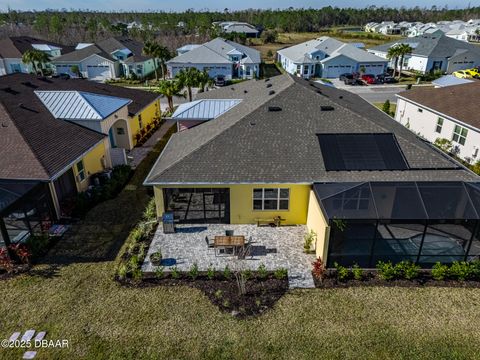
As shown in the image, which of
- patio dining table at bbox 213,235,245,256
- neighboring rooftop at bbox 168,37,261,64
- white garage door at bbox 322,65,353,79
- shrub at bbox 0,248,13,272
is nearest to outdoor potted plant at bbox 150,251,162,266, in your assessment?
patio dining table at bbox 213,235,245,256

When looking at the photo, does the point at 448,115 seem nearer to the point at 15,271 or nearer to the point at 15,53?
the point at 15,271

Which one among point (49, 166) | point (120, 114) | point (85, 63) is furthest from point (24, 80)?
point (85, 63)

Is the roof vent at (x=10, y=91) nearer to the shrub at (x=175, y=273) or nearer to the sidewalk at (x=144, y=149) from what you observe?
the sidewalk at (x=144, y=149)

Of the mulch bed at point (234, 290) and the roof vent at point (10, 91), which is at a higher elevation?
the roof vent at point (10, 91)

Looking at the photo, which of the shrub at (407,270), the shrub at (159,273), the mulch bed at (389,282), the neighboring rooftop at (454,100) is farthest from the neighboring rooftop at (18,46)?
the shrub at (407,270)

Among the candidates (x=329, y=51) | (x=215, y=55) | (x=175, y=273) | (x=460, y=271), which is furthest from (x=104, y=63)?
(x=460, y=271)

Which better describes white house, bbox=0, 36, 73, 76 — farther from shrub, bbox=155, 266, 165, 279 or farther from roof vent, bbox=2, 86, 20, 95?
shrub, bbox=155, 266, 165, 279
